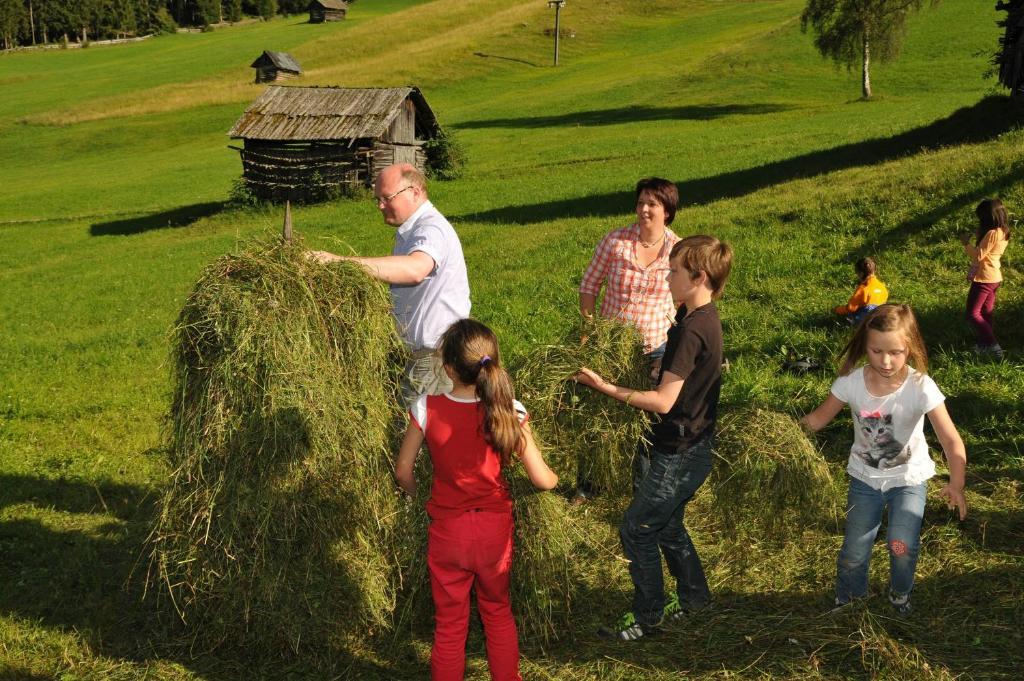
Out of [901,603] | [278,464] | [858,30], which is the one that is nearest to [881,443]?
[901,603]

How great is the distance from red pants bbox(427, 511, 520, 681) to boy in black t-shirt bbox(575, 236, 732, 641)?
888mm

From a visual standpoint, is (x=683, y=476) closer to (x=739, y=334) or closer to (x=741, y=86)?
(x=739, y=334)

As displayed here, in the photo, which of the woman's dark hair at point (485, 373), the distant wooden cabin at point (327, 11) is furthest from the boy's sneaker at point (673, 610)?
the distant wooden cabin at point (327, 11)

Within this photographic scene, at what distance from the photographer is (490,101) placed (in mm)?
55156

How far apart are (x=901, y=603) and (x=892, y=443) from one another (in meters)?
0.92

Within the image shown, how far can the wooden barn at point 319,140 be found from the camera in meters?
32.7

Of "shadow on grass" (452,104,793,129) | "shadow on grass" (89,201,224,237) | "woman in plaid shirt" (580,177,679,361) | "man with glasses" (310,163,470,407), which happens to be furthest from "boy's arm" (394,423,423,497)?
"shadow on grass" (452,104,793,129)

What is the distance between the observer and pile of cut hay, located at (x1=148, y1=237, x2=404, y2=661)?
15.8 feet

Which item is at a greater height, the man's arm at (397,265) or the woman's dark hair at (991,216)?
the man's arm at (397,265)

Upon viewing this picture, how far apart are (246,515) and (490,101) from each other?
5250cm

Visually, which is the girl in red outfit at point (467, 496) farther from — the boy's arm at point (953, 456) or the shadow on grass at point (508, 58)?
the shadow on grass at point (508, 58)

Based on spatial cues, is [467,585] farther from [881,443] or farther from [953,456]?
[953,456]

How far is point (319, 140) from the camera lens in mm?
32594

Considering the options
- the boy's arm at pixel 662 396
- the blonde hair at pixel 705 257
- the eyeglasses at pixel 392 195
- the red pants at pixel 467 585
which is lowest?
the red pants at pixel 467 585
